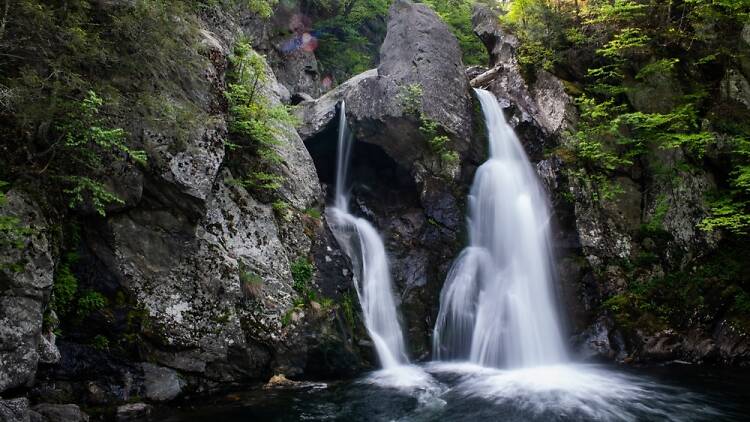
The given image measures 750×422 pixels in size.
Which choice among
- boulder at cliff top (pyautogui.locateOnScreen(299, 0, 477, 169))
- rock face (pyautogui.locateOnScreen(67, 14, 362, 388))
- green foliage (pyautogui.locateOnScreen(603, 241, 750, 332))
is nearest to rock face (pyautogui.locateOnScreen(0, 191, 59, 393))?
→ rock face (pyautogui.locateOnScreen(67, 14, 362, 388))

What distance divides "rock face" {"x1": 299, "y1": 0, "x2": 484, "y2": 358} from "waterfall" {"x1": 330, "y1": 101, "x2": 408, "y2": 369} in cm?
34

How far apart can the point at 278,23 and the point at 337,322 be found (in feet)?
48.1

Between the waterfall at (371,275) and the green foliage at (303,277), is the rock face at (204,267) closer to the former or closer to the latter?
the green foliage at (303,277)

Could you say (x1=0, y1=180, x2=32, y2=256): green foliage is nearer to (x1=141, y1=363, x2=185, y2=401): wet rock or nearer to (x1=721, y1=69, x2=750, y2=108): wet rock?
(x1=141, y1=363, x2=185, y2=401): wet rock

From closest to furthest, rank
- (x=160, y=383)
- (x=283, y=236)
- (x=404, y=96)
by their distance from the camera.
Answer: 1. (x=160, y=383)
2. (x=283, y=236)
3. (x=404, y=96)

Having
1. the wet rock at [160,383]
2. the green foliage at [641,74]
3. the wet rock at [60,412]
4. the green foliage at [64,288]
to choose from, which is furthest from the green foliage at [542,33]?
the wet rock at [60,412]

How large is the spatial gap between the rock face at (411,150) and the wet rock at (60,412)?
7.00 meters

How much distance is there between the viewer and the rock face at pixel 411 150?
12234mm

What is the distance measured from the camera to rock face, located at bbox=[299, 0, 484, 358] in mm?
12234

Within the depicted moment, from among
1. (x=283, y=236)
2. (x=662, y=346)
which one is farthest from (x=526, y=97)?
(x=283, y=236)

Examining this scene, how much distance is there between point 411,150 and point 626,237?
631 centimetres

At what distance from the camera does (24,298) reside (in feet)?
17.5

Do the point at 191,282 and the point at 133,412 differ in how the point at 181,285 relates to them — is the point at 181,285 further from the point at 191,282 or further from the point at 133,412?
the point at 133,412

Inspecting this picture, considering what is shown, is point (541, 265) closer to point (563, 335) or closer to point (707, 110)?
point (563, 335)
